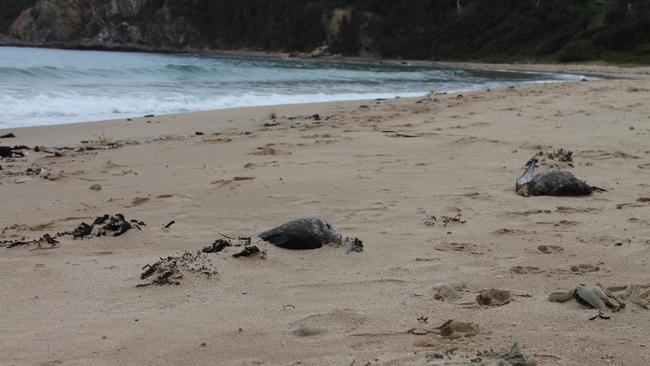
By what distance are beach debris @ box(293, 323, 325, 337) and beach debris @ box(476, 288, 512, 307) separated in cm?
55

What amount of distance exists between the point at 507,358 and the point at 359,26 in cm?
6215

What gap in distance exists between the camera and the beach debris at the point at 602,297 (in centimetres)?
189

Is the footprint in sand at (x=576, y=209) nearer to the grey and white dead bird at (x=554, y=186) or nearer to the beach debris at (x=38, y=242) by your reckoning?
the grey and white dead bird at (x=554, y=186)

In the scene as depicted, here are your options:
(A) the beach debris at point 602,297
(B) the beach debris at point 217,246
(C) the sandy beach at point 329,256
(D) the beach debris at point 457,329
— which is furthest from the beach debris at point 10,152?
(A) the beach debris at point 602,297

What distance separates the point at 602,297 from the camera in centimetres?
192

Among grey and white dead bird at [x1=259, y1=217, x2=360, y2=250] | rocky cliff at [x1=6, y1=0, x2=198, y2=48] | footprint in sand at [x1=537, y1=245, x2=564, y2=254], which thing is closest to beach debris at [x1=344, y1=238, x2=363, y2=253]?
grey and white dead bird at [x1=259, y1=217, x2=360, y2=250]

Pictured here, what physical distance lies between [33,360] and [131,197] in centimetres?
225

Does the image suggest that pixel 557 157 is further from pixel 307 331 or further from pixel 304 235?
pixel 307 331

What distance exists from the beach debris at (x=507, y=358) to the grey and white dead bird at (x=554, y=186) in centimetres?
210

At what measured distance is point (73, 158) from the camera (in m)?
5.40

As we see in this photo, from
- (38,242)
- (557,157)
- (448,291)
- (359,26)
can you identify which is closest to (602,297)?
(448,291)

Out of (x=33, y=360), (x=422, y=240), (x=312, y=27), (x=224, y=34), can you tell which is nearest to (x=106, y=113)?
(x=422, y=240)

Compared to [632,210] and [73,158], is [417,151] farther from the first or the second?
[73,158]

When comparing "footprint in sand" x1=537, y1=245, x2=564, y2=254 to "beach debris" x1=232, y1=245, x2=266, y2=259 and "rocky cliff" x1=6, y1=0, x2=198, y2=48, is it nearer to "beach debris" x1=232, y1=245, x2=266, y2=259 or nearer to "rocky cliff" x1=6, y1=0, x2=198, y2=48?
"beach debris" x1=232, y1=245, x2=266, y2=259
